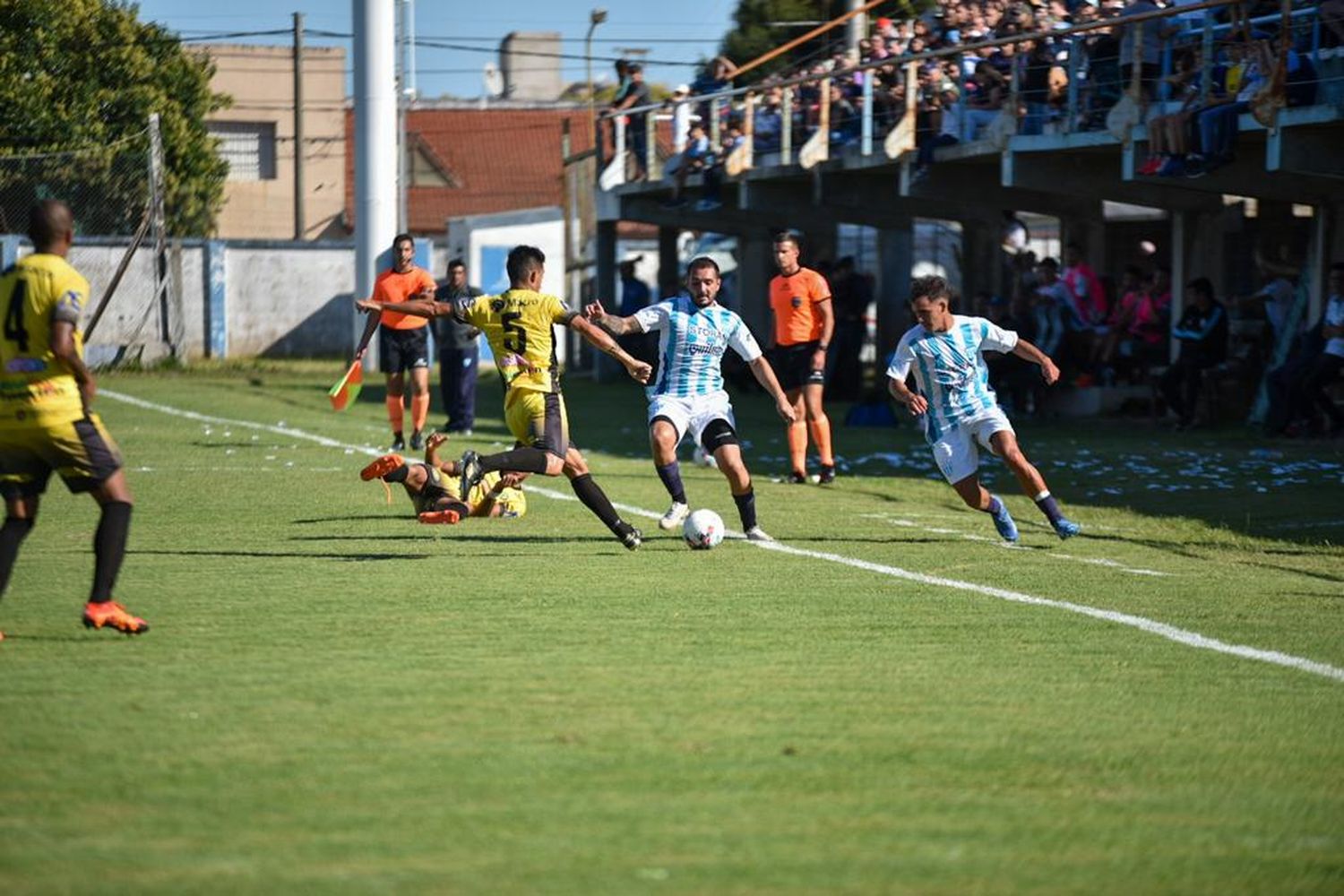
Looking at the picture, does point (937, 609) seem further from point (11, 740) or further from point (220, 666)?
point (11, 740)

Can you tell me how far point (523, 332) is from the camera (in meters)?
12.0

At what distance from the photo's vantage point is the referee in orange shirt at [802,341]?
56.4 ft

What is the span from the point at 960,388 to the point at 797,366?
16.4 ft

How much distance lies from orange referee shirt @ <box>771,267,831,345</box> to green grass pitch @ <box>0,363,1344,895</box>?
380cm

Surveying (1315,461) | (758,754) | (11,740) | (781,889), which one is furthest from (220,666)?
(1315,461)

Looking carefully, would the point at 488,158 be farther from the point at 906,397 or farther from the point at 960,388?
the point at 906,397

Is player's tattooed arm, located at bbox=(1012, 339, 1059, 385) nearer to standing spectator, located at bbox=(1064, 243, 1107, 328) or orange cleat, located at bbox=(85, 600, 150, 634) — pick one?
orange cleat, located at bbox=(85, 600, 150, 634)

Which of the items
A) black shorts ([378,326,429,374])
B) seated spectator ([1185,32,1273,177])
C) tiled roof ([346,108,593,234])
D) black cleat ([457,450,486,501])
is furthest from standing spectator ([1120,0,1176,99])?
tiled roof ([346,108,593,234])

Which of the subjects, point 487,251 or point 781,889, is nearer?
point 781,889

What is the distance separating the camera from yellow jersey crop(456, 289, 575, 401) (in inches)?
473

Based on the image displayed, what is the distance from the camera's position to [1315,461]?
18484mm

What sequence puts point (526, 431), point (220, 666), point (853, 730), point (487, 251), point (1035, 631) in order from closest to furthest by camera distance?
point (853, 730) < point (220, 666) < point (1035, 631) < point (526, 431) < point (487, 251)

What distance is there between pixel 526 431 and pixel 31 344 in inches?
169

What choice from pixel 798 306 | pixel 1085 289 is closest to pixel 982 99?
pixel 1085 289
